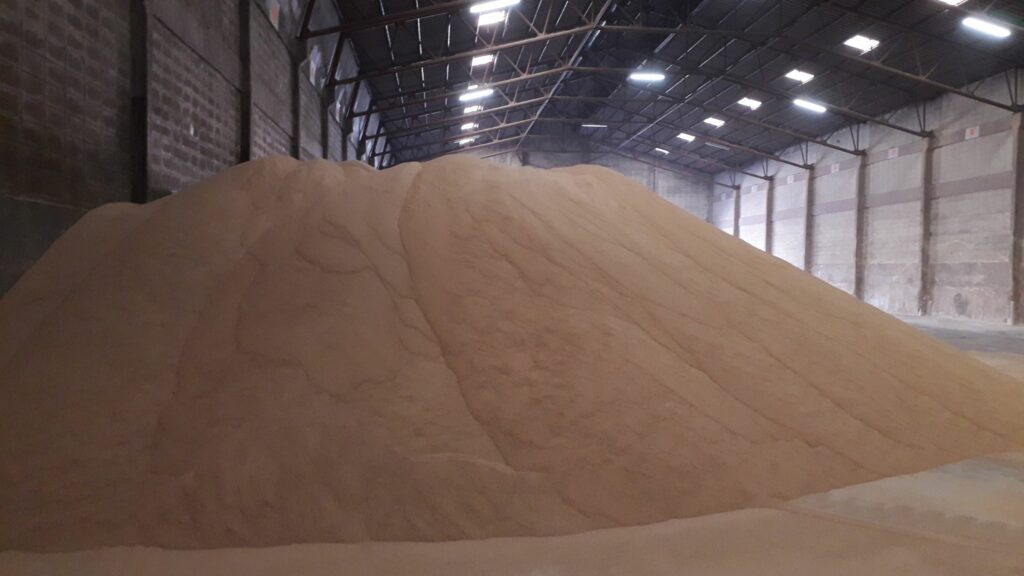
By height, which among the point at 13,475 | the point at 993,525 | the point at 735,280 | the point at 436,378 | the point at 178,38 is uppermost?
the point at 178,38

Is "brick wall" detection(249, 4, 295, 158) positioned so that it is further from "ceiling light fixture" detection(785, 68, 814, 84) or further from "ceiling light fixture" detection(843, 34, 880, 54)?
"ceiling light fixture" detection(785, 68, 814, 84)

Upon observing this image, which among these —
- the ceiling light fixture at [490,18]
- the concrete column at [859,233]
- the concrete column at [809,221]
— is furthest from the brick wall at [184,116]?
the concrete column at [809,221]

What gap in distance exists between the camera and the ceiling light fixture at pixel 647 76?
16484 mm

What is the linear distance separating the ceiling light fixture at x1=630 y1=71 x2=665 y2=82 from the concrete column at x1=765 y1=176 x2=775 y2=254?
8.14 meters

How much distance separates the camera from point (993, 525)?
96.1 inches

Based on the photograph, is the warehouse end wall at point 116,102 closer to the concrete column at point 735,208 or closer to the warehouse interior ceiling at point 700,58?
the warehouse interior ceiling at point 700,58

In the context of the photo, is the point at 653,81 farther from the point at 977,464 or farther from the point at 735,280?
the point at 977,464

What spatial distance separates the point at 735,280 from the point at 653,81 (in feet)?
53.0

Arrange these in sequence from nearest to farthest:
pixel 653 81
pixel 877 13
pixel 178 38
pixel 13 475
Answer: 1. pixel 13 475
2. pixel 178 38
3. pixel 877 13
4. pixel 653 81

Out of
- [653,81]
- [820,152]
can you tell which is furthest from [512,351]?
[820,152]

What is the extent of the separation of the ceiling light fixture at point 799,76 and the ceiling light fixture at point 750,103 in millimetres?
2066

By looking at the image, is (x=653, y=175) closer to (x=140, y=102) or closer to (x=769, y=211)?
(x=769, y=211)

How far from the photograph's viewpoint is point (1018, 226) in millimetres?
13281

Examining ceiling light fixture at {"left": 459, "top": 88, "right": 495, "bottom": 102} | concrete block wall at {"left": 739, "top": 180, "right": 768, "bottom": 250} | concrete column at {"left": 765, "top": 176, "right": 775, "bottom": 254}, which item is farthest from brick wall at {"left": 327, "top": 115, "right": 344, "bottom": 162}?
concrete column at {"left": 765, "top": 176, "right": 775, "bottom": 254}
